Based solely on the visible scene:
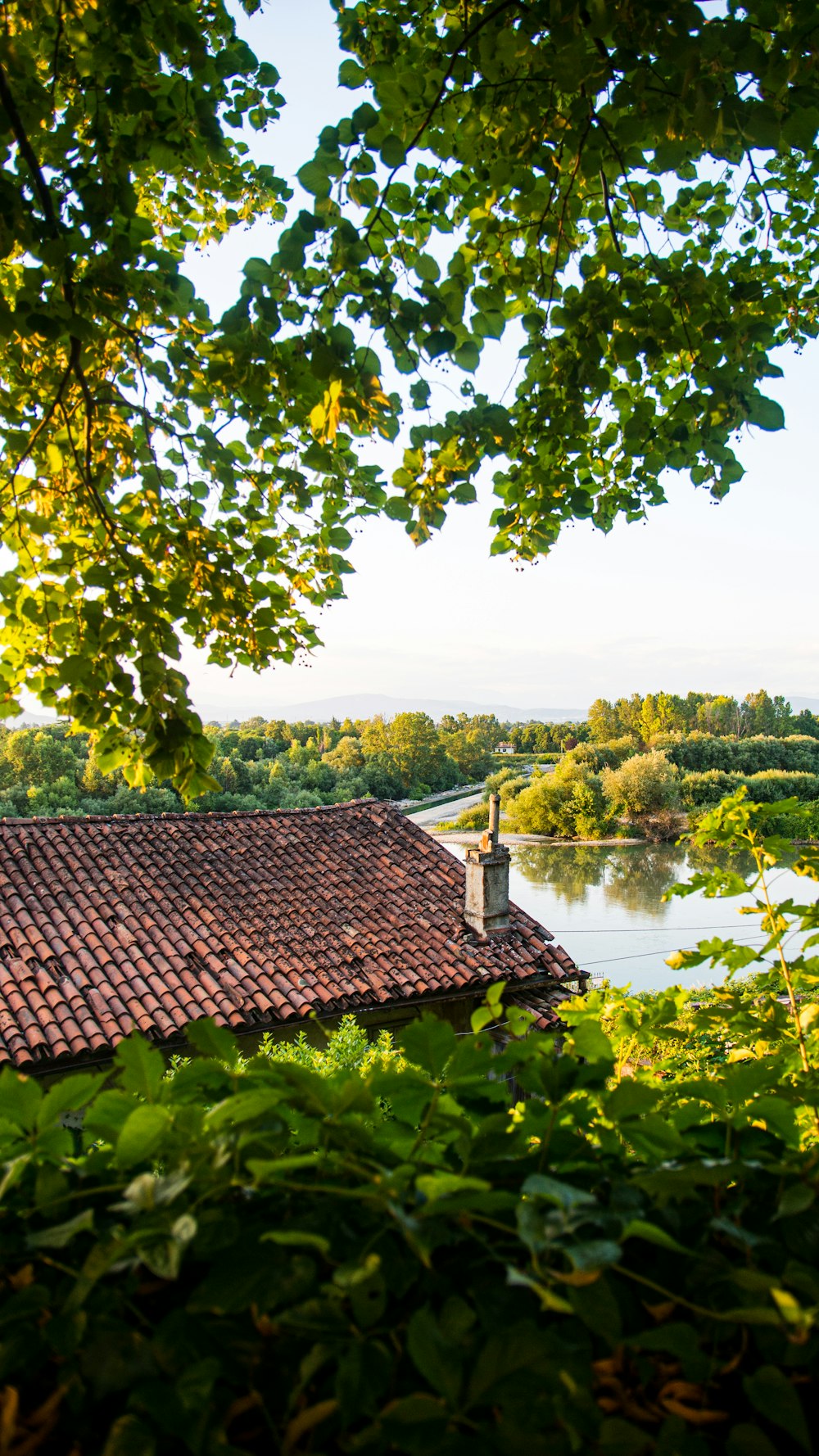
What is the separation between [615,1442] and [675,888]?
4.96 ft

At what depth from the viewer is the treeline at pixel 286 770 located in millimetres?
33531

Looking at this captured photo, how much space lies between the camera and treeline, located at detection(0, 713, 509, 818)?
33.5 metres

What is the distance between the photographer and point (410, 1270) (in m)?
0.60

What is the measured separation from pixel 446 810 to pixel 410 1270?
104 feet

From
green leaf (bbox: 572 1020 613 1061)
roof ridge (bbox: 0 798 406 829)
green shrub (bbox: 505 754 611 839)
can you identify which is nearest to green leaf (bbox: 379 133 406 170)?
green leaf (bbox: 572 1020 613 1061)

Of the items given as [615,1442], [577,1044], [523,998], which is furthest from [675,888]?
[523,998]

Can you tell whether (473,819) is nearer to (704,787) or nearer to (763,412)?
(704,787)

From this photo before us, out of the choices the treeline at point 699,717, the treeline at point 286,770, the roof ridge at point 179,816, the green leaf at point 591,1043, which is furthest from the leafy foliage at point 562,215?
the treeline at point 699,717

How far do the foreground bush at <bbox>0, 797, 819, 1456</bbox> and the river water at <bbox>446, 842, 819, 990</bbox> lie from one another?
18.6 metres

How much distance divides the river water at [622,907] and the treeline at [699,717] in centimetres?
1505

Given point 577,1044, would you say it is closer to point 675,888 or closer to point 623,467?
point 675,888

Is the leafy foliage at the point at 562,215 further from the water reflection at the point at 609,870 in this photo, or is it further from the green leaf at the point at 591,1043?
the water reflection at the point at 609,870

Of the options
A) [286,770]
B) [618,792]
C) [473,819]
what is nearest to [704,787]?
[618,792]

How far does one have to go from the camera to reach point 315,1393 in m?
0.57
